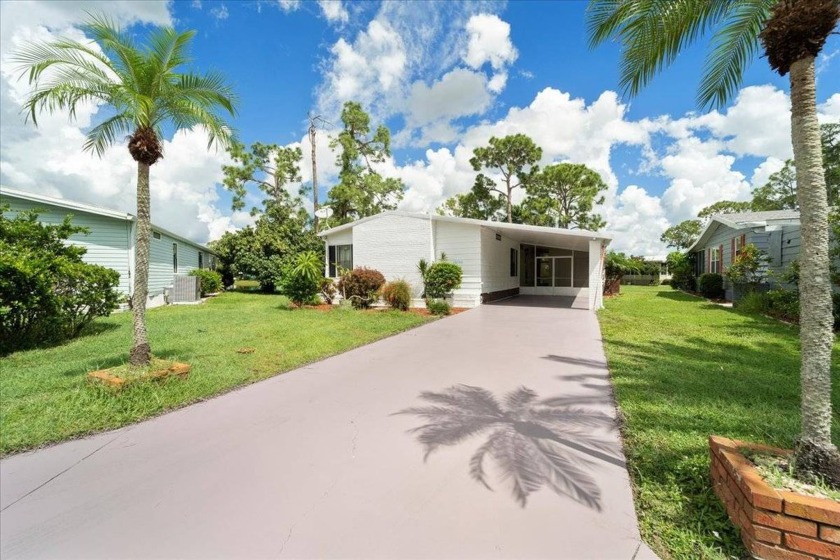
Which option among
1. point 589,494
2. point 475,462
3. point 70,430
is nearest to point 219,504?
point 475,462

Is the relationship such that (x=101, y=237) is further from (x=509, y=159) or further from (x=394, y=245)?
(x=509, y=159)

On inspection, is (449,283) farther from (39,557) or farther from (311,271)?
(39,557)

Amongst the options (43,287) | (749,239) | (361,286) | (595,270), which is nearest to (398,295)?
(361,286)

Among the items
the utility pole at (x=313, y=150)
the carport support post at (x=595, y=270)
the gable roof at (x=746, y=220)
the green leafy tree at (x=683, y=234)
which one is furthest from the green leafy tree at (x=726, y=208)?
the utility pole at (x=313, y=150)

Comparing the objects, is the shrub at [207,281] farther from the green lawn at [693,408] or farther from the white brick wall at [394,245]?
the green lawn at [693,408]

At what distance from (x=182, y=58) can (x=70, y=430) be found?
201 inches

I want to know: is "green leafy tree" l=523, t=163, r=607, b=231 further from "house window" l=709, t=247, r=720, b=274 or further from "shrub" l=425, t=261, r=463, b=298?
"shrub" l=425, t=261, r=463, b=298

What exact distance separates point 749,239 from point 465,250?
10910 millimetres

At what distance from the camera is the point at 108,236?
13570 millimetres

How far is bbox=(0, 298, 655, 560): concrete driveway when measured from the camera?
228 centimetres

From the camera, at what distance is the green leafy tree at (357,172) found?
1034 inches

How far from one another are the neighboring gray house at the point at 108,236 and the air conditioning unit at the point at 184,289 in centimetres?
55

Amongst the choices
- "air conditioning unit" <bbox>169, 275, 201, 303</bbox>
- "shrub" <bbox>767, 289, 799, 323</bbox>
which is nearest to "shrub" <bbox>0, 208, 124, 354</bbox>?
"air conditioning unit" <bbox>169, 275, 201, 303</bbox>

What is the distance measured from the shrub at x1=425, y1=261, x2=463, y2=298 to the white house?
85 centimetres
